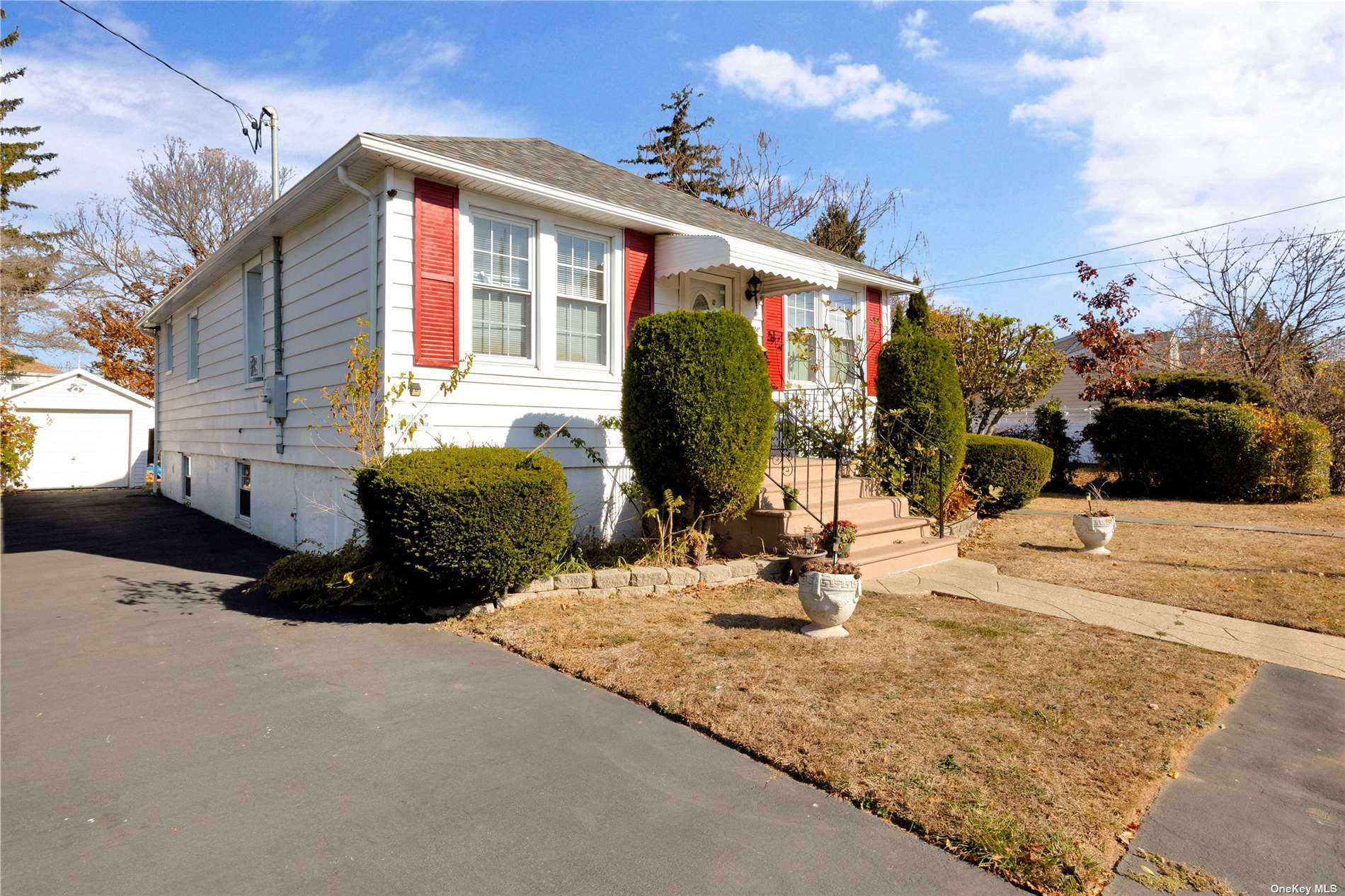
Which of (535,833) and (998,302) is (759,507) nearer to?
(535,833)

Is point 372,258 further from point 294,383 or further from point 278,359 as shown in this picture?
point 278,359

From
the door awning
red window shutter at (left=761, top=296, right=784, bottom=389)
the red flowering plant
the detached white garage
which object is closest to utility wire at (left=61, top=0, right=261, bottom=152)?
the door awning

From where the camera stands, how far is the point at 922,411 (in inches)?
370

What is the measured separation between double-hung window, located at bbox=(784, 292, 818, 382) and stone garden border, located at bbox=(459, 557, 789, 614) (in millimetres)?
4063

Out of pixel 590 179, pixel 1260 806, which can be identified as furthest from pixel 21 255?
pixel 1260 806

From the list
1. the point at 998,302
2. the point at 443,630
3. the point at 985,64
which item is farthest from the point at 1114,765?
the point at 998,302

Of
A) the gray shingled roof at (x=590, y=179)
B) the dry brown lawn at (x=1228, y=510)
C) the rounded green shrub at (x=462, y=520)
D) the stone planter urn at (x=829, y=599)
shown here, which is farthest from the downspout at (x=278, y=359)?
the dry brown lawn at (x=1228, y=510)

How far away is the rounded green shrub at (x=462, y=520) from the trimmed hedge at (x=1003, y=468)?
7540 millimetres

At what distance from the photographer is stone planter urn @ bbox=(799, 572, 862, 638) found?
518 cm

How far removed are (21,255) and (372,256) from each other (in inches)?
1059

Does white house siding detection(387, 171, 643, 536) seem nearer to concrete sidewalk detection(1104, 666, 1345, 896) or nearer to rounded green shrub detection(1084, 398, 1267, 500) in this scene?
concrete sidewalk detection(1104, 666, 1345, 896)

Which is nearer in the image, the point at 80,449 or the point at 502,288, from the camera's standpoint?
the point at 502,288

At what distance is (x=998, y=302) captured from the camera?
29.5 metres

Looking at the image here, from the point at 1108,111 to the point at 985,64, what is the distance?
505 cm
